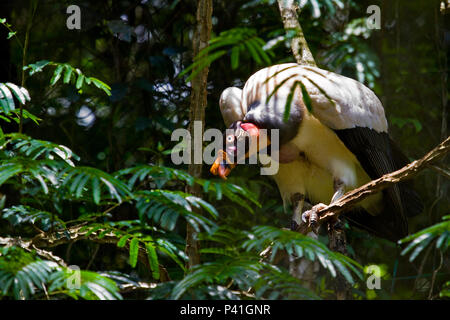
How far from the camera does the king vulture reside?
311 centimetres

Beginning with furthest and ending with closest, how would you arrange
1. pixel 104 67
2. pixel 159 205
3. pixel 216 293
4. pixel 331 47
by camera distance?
pixel 104 67
pixel 331 47
pixel 159 205
pixel 216 293

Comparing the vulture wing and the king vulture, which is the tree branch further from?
the vulture wing

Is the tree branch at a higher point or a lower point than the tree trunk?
lower

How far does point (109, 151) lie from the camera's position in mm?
4230

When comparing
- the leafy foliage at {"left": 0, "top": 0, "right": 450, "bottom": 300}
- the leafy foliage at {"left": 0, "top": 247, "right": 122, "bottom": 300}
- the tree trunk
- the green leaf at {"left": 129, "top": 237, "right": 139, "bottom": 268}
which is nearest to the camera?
the leafy foliage at {"left": 0, "top": 247, "right": 122, "bottom": 300}

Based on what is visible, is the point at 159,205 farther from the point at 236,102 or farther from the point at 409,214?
the point at 409,214

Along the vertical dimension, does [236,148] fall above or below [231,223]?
above

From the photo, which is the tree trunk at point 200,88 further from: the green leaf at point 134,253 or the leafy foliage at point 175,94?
the leafy foliage at point 175,94

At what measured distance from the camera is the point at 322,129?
10.5 feet

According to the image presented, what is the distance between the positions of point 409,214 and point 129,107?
2.32 m

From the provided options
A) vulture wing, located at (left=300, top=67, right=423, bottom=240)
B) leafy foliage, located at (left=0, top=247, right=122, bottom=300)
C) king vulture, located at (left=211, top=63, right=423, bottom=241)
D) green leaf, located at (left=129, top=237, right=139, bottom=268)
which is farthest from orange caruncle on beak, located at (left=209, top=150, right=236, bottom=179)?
leafy foliage, located at (left=0, top=247, right=122, bottom=300)

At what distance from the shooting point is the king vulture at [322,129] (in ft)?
10.2
